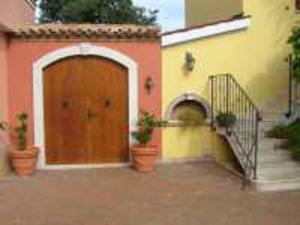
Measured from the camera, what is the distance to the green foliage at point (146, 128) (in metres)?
13.2

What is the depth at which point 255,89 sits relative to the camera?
1472cm

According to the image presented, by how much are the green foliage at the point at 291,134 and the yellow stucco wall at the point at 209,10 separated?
2.99 metres

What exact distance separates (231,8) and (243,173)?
499cm

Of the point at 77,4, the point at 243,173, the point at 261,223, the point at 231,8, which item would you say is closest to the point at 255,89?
the point at 231,8

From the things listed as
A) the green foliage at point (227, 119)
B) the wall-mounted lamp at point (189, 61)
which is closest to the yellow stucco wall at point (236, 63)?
the wall-mounted lamp at point (189, 61)

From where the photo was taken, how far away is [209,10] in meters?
17.3

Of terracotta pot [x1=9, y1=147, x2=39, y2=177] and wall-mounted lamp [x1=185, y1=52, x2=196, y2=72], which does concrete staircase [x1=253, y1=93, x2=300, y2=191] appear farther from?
terracotta pot [x1=9, y1=147, x2=39, y2=177]

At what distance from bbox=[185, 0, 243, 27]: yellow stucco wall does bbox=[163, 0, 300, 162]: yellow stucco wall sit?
2.22 ft

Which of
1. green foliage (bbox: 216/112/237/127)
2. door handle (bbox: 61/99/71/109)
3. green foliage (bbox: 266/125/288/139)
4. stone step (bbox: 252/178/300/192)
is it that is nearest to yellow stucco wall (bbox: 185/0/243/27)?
green foliage (bbox: 216/112/237/127)

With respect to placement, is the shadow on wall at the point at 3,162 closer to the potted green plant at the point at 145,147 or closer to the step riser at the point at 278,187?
the potted green plant at the point at 145,147

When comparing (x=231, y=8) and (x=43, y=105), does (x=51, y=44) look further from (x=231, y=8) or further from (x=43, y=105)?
(x=231, y=8)

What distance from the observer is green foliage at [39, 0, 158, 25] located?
99.1 ft

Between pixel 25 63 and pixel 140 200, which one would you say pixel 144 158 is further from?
pixel 25 63

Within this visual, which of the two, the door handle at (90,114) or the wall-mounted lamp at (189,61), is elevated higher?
the wall-mounted lamp at (189,61)
